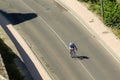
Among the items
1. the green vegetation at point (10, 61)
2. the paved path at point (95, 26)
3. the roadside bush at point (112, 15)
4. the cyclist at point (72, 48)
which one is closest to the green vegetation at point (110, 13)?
the roadside bush at point (112, 15)

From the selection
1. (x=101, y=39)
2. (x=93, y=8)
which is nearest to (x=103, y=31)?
(x=101, y=39)

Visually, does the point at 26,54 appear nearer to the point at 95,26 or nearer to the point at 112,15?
the point at 95,26

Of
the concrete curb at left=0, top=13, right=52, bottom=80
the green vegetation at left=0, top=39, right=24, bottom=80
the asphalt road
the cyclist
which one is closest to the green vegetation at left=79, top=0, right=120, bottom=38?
the asphalt road

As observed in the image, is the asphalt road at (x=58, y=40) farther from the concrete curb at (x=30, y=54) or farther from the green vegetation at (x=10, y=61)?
the green vegetation at (x=10, y=61)

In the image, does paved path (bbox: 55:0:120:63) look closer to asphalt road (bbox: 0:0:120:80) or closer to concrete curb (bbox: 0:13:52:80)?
asphalt road (bbox: 0:0:120:80)

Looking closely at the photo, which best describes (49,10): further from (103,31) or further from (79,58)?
(79,58)

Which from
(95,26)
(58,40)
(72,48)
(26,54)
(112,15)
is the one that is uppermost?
(112,15)

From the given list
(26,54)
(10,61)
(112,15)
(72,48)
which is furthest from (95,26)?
(10,61)
